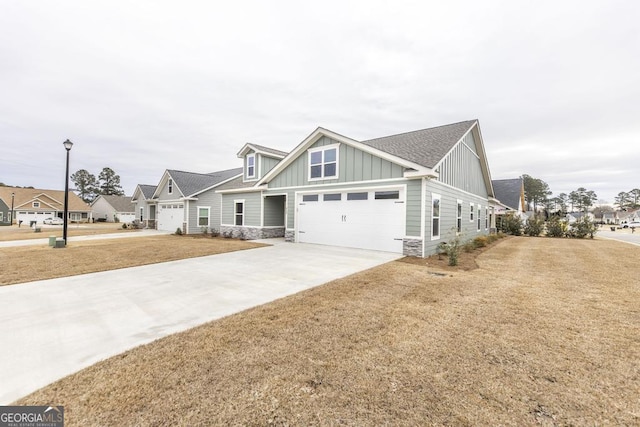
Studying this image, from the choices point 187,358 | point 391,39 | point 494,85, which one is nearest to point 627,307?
point 187,358

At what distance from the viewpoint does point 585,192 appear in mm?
75938

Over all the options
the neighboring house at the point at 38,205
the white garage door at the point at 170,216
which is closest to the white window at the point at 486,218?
the white garage door at the point at 170,216

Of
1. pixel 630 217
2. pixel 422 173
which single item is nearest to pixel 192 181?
pixel 422 173

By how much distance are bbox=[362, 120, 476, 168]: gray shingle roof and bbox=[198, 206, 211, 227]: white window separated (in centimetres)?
1427

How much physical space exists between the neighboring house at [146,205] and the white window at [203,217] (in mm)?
7912

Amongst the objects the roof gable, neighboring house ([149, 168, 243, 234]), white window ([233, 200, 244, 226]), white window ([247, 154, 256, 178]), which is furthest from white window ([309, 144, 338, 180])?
the roof gable

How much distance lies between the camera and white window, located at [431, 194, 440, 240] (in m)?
10.2

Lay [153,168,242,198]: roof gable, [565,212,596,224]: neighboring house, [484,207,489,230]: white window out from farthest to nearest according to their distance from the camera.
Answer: [565,212,596,224]: neighboring house
[153,168,242,198]: roof gable
[484,207,489,230]: white window

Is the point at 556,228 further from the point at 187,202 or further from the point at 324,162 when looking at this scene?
the point at 187,202

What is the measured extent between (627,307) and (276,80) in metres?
15.7

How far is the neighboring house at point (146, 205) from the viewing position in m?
26.0

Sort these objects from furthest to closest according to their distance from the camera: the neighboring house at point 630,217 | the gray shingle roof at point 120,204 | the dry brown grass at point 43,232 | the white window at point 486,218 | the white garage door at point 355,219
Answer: the neighboring house at point 630,217
the gray shingle roof at point 120,204
the white window at point 486,218
the dry brown grass at point 43,232
the white garage door at point 355,219

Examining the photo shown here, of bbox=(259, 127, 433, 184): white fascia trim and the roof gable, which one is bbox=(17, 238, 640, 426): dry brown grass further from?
the roof gable

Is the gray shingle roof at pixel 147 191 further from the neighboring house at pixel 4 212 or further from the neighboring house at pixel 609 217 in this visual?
the neighboring house at pixel 609 217
